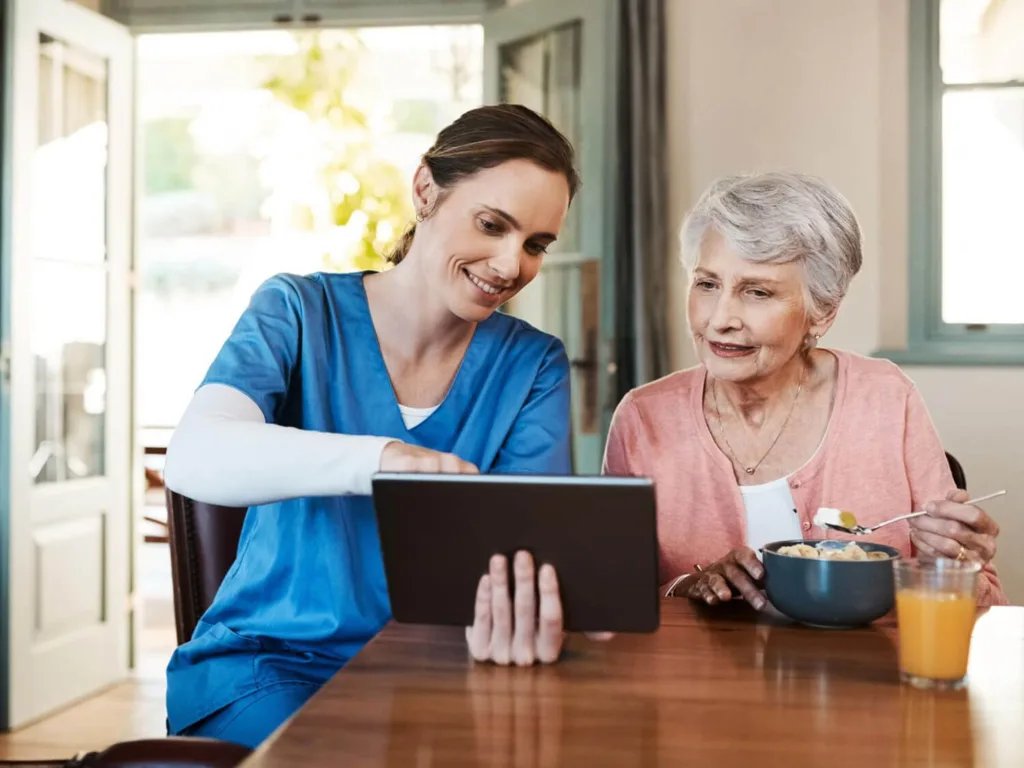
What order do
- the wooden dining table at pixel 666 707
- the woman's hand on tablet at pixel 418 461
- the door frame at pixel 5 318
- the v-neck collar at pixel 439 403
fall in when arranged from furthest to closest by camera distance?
1. the door frame at pixel 5 318
2. the v-neck collar at pixel 439 403
3. the woman's hand on tablet at pixel 418 461
4. the wooden dining table at pixel 666 707

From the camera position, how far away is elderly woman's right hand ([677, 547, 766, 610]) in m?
1.39

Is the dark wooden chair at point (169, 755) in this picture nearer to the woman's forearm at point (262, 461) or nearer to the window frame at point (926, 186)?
the woman's forearm at point (262, 461)

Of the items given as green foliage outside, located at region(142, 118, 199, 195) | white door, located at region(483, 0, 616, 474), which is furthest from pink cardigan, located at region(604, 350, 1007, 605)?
green foliage outside, located at region(142, 118, 199, 195)

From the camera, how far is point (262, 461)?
46.6 inches

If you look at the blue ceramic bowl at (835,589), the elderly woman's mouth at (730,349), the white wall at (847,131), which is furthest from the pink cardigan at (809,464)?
the white wall at (847,131)

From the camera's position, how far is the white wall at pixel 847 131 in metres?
3.16

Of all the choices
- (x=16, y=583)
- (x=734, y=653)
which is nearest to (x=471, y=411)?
(x=734, y=653)

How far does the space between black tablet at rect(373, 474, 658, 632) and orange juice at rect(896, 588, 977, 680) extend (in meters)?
0.25

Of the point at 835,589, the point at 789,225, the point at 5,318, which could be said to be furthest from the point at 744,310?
the point at 5,318

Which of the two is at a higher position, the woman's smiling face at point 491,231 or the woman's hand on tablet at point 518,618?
the woman's smiling face at point 491,231

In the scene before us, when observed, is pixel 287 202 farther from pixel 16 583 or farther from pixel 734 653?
pixel 734 653

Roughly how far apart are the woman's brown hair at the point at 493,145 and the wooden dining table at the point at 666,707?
595mm

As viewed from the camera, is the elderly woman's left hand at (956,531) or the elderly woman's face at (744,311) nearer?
the elderly woman's left hand at (956,531)

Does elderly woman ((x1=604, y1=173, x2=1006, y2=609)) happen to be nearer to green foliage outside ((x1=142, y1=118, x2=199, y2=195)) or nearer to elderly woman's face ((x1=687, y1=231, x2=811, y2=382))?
elderly woman's face ((x1=687, y1=231, x2=811, y2=382))
